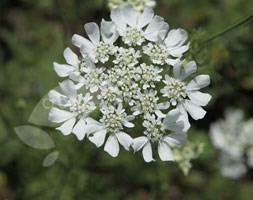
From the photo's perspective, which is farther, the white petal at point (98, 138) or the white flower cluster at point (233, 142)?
the white flower cluster at point (233, 142)

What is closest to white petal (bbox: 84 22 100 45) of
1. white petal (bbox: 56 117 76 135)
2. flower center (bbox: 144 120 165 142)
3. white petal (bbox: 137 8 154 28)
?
white petal (bbox: 137 8 154 28)

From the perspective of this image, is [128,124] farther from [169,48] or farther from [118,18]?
[118,18]

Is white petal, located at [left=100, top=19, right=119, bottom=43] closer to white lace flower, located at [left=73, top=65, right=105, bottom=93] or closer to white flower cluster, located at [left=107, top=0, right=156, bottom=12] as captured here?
white lace flower, located at [left=73, top=65, right=105, bottom=93]

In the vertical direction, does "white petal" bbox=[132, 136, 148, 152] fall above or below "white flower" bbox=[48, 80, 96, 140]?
below

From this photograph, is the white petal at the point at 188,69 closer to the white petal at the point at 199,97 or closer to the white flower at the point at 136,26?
the white petal at the point at 199,97

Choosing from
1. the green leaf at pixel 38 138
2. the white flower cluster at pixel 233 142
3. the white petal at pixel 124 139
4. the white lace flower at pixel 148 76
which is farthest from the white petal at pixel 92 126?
the white flower cluster at pixel 233 142

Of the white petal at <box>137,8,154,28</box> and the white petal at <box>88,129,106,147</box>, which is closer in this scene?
the white petal at <box>88,129,106,147</box>
